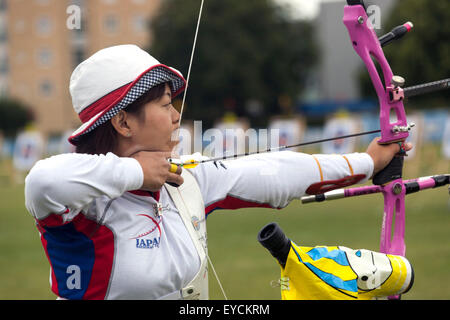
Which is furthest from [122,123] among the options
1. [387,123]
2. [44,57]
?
[44,57]

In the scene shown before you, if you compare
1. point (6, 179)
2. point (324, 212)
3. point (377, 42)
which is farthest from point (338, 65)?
point (377, 42)

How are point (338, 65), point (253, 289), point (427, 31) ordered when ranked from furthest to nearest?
point (338, 65) → point (427, 31) → point (253, 289)

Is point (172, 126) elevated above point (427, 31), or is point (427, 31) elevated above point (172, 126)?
point (427, 31)

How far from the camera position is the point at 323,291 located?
163 cm

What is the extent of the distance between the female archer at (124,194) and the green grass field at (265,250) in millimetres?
2981

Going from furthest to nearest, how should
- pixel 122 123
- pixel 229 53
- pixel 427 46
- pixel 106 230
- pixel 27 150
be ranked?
pixel 229 53, pixel 27 150, pixel 427 46, pixel 122 123, pixel 106 230

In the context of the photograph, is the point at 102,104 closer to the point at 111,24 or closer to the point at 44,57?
the point at 111,24

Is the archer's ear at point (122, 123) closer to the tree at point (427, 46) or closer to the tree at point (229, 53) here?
the tree at point (427, 46)

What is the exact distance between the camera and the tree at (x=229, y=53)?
29.5 metres

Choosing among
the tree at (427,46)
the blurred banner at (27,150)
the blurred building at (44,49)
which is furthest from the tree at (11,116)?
the tree at (427,46)

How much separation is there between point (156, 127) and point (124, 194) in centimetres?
19

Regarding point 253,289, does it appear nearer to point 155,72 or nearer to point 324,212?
point 155,72

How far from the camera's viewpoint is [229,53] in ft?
98.4

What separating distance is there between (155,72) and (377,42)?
70cm
